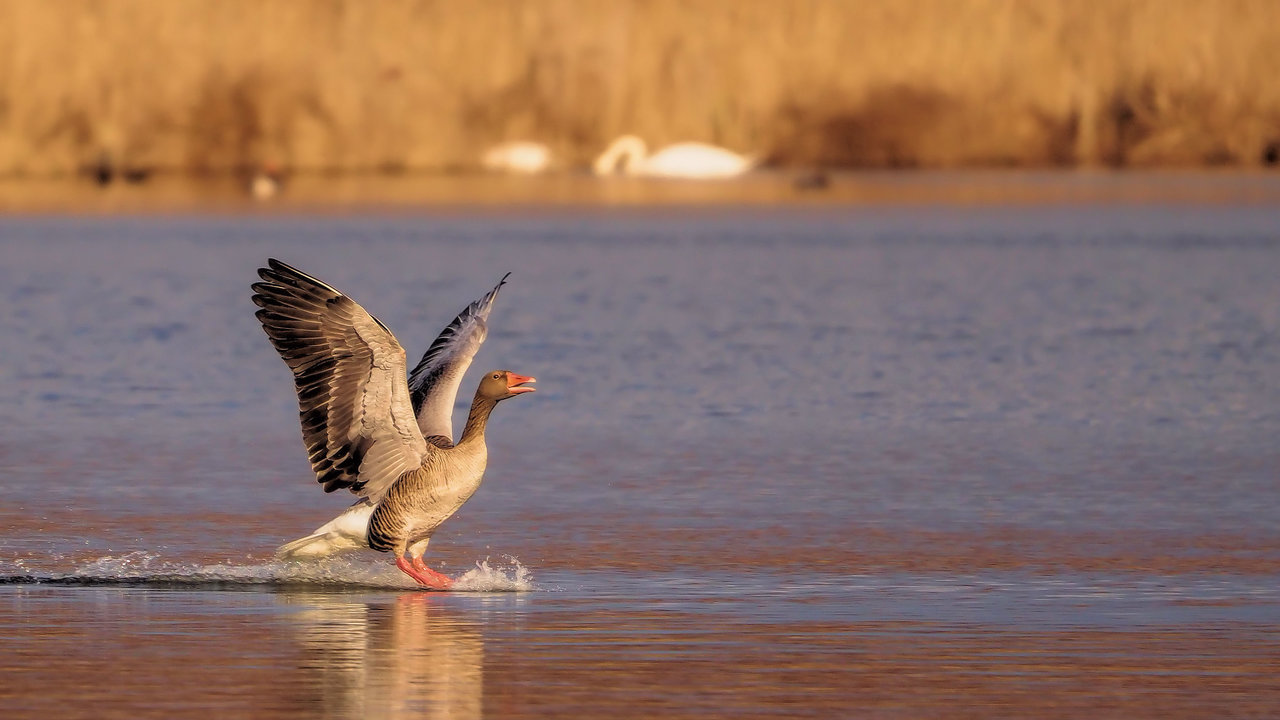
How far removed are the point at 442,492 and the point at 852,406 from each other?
6.62 meters

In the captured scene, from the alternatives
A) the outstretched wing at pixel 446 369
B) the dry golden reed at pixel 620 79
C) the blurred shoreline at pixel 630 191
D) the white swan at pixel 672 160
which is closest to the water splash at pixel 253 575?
the outstretched wing at pixel 446 369

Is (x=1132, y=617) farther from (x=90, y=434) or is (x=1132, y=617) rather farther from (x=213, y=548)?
(x=90, y=434)

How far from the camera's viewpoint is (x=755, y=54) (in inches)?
1671

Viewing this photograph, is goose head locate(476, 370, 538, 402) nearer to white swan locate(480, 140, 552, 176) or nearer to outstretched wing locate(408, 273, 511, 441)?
outstretched wing locate(408, 273, 511, 441)

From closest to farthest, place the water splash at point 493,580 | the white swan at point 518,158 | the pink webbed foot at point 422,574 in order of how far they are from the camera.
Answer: the water splash at point 493,580
the pink webbed foot at point 422,574
the white swan at point 518,158

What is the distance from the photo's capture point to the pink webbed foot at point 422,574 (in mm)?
9477

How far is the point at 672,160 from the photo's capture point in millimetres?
43844

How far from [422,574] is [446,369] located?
1.04 metres

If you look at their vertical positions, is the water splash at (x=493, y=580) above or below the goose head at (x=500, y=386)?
below

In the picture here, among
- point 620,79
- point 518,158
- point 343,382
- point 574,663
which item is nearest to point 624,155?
point 620,79

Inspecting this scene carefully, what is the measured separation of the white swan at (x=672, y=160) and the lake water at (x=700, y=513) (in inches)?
692

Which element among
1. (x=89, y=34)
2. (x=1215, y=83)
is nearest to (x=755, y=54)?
(x=1215, y=83)

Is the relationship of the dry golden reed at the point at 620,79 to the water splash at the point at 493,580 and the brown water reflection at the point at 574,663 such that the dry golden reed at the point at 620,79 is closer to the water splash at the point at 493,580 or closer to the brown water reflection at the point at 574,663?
the water splash at the point at 493,580

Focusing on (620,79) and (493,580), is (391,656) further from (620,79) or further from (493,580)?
(620,79)
